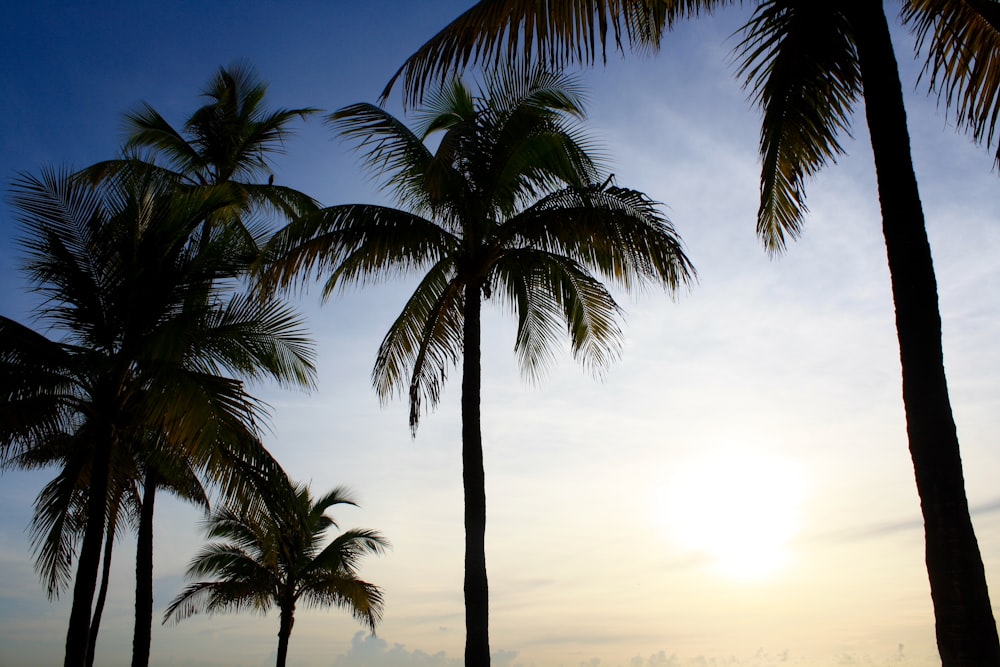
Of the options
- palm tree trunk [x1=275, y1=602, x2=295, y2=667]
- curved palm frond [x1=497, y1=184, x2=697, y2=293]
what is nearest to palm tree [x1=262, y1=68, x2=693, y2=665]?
curved palm frond [x1=497, y1=184, x2=697, y2=293]

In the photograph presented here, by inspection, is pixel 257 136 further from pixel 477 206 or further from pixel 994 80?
pixel 994 80

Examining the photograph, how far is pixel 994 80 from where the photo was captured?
23.6 ft

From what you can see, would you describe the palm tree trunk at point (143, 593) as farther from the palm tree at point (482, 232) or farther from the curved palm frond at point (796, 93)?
the curved palm frond at point (796, 93)

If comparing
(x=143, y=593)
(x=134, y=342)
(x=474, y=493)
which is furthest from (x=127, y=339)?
(x=143, y=593)

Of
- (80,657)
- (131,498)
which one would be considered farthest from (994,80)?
(131,498)

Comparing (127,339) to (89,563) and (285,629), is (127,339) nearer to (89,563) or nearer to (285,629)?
(89,563)

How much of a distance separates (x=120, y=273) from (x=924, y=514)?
995 centimetres

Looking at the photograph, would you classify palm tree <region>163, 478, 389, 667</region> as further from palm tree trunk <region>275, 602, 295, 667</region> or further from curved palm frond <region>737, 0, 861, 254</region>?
curved palm frond <region>737, 0, 861, 254</region>

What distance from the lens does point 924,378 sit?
217 inches

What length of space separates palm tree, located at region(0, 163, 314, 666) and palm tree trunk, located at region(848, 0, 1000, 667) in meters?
7.42

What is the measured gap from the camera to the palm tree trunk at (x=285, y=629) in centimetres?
2508

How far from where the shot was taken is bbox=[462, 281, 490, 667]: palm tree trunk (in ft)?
36.3

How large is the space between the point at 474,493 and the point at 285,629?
53.4 feet

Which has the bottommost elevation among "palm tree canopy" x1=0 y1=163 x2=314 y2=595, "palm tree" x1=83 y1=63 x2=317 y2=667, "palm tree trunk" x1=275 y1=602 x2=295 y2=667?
"palm tree trunk" x1=275 y1=602 x2=295 y2=667
